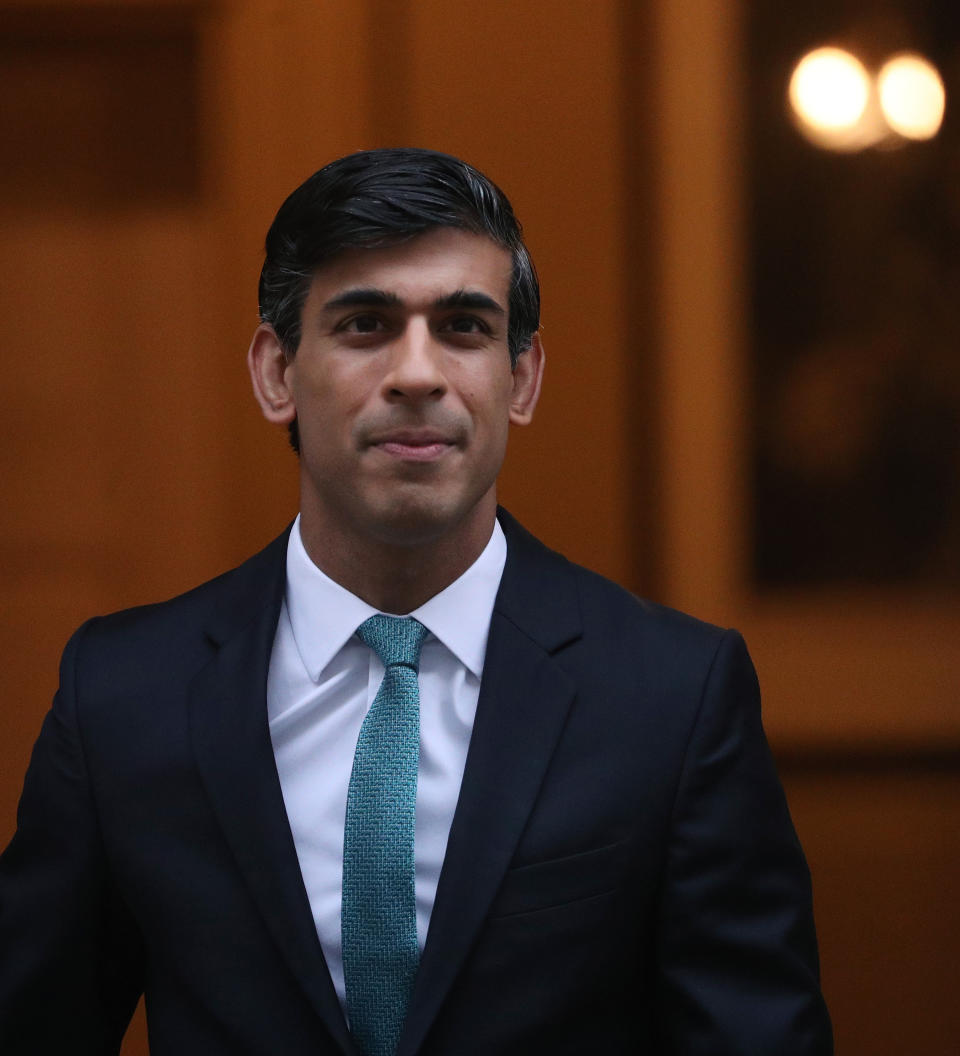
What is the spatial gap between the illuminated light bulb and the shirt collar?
1.61 meters

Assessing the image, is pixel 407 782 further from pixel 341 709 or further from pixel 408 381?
pixel 408 381

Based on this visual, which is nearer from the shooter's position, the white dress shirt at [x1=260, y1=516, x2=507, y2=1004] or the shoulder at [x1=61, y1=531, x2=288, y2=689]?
the white dress shirt at [x1=260, y1=516, x2=507, y2=1004]

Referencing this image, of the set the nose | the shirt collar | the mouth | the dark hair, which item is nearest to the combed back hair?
the dark hair

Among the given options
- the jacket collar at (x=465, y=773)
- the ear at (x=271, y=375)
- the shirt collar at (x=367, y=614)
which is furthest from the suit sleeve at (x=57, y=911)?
the ear at (x=271, y=375)

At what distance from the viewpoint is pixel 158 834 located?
1799mm

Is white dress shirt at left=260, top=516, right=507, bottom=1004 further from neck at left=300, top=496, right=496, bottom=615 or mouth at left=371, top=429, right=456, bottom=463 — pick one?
mouth at left=371, top=429, right=456, bottom=463

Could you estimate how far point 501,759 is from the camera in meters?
1.76

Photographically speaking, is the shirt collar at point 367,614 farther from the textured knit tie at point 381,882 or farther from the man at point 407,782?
the textured knit tie at point 381,882

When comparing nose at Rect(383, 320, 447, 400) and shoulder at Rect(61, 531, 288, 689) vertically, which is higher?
nose at Rect(383, 320, 447, 400)

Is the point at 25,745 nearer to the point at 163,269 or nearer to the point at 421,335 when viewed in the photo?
the point at 163,269

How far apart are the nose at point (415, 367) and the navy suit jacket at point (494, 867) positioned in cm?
34

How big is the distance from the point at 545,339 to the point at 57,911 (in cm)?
154

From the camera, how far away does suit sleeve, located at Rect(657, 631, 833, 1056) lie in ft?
5.68

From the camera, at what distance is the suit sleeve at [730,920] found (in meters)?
1.73
